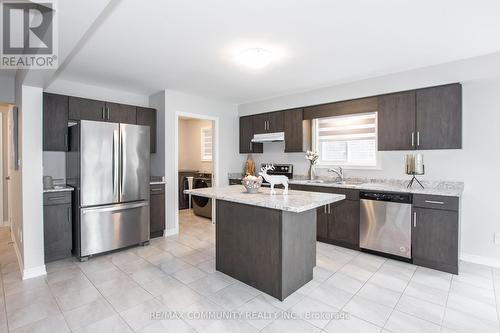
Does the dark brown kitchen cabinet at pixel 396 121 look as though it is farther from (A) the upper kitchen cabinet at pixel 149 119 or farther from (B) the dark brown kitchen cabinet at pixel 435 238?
(A) the upper kitchen cabinet at pixel 149 119

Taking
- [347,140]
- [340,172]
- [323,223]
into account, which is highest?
[347,140]

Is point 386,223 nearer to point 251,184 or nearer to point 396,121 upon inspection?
point 396,121

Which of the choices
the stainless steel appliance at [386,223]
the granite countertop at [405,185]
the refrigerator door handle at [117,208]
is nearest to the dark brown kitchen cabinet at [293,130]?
the granite countertop at [405,185]

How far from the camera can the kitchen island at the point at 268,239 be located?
238cm

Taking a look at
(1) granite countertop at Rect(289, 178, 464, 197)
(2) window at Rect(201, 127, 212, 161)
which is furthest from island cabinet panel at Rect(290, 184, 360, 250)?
(2) window at Rect(201, 127, 212, 161)

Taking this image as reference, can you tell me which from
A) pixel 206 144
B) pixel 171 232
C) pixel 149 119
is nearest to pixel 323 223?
pixel 171 232

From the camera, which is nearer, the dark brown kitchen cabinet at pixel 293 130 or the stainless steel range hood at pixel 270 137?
the dark brown kitchen cabinet at pixel 293 130

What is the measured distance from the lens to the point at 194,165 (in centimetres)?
701

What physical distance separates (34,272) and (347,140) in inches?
183

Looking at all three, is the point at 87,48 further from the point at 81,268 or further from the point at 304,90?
the point at 304,90

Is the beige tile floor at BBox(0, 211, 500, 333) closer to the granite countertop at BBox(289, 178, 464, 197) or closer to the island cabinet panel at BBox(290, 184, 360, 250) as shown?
the island cabinet panel at BBox(290, 184, 360, 250)

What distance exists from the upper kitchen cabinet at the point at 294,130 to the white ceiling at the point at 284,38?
32.6 inches

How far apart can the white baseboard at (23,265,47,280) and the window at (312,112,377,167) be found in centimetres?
425

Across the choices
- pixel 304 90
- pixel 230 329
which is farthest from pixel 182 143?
pixel 230 329
